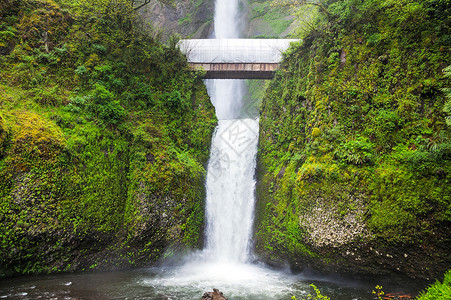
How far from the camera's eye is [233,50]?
17.8 metres

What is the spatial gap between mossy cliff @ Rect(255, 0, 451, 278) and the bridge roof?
5019mm

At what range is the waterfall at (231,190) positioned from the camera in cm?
1310

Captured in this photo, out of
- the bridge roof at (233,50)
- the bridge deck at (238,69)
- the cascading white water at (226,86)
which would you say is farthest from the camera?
the cascading white water at (226,86)

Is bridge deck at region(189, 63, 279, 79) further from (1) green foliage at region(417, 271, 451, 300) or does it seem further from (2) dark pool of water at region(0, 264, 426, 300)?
(1) green foliage at region(417, 271, 451, 300)

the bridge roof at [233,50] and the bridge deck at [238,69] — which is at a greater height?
the bridge roof at [233,50]

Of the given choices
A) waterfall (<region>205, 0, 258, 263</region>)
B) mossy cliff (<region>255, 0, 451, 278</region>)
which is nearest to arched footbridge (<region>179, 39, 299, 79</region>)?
waterfall (<region>205, 0, 258, 263</region>)

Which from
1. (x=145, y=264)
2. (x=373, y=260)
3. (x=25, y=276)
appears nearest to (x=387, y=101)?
(x=373, y=260)

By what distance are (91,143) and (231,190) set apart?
784cm

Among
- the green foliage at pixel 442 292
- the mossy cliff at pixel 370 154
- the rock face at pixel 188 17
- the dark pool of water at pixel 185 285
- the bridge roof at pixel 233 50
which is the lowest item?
the dark pool of water at pixel 185 285

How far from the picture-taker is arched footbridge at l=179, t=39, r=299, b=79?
57.7 ft

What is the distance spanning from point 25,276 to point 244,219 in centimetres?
958

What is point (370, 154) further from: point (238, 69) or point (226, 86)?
point (226, 86)

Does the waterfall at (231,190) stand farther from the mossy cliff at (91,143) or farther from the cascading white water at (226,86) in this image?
the cascading white water at (226,86)

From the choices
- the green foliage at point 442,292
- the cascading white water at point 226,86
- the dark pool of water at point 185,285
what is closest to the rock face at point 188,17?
the cascading white water at point 226,86
